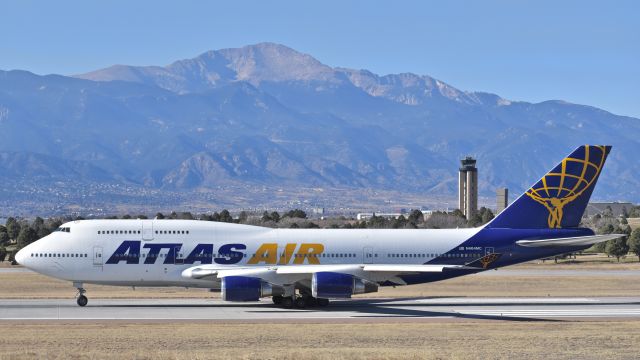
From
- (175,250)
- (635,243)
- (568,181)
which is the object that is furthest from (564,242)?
(635,243)

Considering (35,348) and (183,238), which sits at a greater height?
(183,238)

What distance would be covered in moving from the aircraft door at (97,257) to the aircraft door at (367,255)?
12.2 meters

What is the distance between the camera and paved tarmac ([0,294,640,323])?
43.4 metres

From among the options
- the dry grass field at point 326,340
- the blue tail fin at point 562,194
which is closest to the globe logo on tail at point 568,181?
the blue tail fin at point 562,194

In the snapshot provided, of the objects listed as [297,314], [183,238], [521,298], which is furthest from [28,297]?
[521,298]

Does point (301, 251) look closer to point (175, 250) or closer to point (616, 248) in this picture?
point (175, 250)

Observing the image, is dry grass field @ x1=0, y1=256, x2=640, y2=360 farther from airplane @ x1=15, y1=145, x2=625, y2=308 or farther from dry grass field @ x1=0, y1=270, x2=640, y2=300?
dry grass field @ x1=0, y1=270, x2=640, y2=300

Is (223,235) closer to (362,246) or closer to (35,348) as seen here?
(362,246)

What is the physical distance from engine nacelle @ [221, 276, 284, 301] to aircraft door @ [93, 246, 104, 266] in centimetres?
597

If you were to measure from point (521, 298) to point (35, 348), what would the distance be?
28863 millimetres

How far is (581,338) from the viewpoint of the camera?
36.4 m

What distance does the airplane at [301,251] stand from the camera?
4672 cm

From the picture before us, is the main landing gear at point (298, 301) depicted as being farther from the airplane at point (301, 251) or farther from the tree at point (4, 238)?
the tree at point (4, 238)

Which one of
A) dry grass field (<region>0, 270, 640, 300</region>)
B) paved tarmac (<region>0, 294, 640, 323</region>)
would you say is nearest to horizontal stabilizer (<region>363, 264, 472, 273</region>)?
paved tarmac (<region>0, 294, 640, 323</region>)
